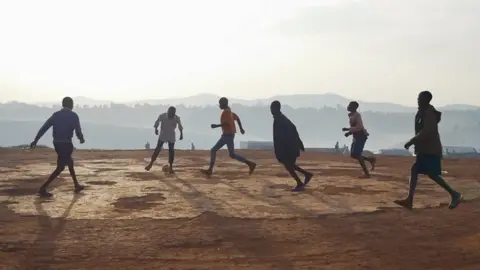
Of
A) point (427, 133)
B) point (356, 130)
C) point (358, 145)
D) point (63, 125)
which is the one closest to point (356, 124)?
point (356, 130)

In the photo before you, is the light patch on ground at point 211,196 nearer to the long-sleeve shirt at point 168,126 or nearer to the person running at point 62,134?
the person running at point 62,134

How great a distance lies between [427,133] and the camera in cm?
802

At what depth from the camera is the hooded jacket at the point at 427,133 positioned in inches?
316

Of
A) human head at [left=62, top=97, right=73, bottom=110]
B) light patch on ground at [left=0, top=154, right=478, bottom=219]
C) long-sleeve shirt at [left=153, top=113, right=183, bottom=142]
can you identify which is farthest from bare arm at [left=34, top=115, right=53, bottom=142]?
long-sleeve shirt at [left=153, top=113, right=183, bottom=142]

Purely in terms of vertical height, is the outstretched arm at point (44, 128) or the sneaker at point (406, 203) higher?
the outstretched arm at point (44, 128)

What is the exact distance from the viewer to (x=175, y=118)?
563 inches

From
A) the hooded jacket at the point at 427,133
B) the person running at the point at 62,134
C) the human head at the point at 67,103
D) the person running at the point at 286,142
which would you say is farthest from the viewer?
the person running at the point at 286,142

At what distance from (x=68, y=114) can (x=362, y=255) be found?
20.3 feet

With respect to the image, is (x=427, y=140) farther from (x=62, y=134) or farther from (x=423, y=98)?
(x=62, y=134)

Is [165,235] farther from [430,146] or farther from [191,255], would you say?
[430,146]

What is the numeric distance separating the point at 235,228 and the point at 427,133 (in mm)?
3035

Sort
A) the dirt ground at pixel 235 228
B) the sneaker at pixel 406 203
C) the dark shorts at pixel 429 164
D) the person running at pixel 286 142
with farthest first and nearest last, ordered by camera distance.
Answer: the person running at pixel 286 142 < the sneaker at pixel 406 203 < the dark shorts at pixel 429 164 < the dirt ground at pixel 235 228

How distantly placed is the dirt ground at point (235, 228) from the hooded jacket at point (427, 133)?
923 millimetres

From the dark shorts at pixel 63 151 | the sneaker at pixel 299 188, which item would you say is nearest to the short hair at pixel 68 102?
the dark shorts at pixel 63 151
